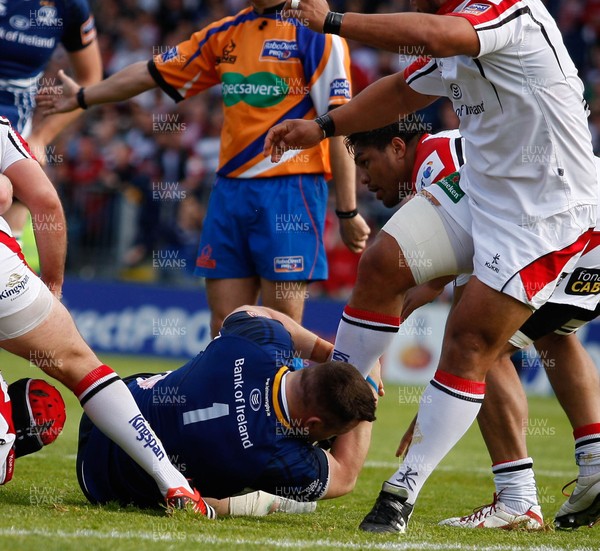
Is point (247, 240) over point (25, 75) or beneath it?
beneath

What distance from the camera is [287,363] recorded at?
4531 millimetres

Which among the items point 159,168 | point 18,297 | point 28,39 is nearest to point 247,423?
point 18,297

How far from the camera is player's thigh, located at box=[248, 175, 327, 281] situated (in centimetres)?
654

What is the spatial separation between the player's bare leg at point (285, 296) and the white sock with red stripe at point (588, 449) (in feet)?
7.00

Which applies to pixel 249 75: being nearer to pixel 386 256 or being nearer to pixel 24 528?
pixel 386 256

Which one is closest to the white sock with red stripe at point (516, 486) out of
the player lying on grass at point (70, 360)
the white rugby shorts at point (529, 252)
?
the white rugby shorts at point (529, 252)

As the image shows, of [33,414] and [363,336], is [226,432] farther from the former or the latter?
[33,414]

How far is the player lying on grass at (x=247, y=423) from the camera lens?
4.22 meters

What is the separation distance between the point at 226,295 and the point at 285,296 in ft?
1.42

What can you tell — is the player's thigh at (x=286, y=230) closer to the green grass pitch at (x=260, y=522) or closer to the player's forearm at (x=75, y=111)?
the green grass pitch at (x=260, y=522)

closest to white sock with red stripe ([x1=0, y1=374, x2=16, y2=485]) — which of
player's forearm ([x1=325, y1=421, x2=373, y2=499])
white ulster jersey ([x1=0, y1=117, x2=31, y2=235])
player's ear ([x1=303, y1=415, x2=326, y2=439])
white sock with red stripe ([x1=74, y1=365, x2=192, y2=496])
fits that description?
white sock with red stripe ([x1=74, y1=365, x2=192, y2=496])

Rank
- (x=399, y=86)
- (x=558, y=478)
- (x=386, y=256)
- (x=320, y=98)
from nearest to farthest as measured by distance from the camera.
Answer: (x=386, y=256), (x=399, y=86), (x=320, y=98), (x=558, y=478)

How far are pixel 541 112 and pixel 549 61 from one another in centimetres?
22

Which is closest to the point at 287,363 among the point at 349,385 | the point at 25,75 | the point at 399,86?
the point at 349,385
